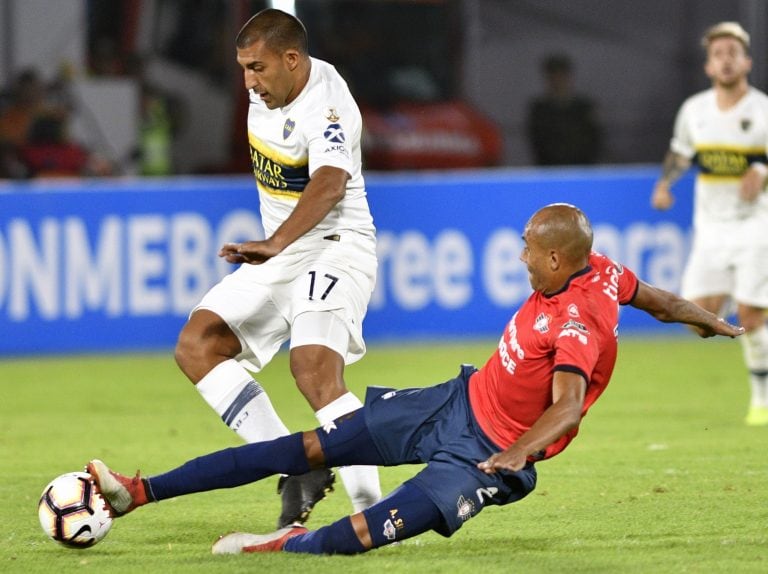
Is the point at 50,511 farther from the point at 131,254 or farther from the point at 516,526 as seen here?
the point at 131,254

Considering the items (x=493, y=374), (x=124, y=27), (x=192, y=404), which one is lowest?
(x=192, y=404)

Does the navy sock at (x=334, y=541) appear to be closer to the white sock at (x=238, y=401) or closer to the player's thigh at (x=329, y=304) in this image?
the white sock at (x=238, y=401)

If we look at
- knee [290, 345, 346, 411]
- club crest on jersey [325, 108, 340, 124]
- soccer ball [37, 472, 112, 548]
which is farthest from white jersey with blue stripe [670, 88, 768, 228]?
soccer ball [37, 472, 112, 548]

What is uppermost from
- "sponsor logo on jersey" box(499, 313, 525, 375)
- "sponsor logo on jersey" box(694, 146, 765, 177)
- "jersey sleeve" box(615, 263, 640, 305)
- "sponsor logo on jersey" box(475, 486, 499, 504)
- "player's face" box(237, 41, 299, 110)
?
"player's face" box(237, 41, 299, 110)

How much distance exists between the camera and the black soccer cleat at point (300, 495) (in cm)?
605

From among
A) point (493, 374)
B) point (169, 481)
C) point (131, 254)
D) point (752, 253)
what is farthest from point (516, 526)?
point (131, 254)

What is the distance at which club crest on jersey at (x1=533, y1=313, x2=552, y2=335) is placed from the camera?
18.0 ft

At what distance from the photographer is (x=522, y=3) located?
21.4 m

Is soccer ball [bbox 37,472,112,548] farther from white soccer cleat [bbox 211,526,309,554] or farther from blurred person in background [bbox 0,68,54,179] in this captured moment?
blurred person in background [bbox 0,68,54,179]

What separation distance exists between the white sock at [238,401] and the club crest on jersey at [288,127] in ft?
2.97

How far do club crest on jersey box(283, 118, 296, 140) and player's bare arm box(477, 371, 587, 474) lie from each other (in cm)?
155

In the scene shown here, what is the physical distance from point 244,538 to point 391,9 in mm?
15159

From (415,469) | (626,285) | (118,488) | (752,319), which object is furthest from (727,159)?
(118,488)

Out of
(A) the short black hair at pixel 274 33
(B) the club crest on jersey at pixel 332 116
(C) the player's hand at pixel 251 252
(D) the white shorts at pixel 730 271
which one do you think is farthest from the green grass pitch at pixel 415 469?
(A) the short black hair at pixel 274 33
